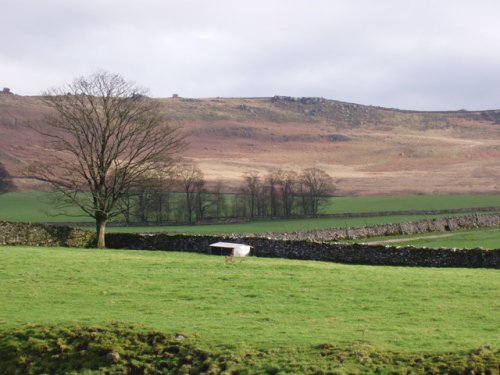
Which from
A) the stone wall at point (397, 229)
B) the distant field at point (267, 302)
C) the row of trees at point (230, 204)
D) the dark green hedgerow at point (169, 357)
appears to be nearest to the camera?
the dark green hedgerow at point (169, 357)

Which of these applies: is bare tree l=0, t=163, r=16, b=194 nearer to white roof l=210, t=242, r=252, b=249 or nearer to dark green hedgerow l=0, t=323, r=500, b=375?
white roof l=210, t=242, r=252, b=249

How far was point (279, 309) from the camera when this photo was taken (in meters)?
20.2

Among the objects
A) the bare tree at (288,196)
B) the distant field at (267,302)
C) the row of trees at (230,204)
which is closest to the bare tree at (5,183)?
the row of trees at (230,204)

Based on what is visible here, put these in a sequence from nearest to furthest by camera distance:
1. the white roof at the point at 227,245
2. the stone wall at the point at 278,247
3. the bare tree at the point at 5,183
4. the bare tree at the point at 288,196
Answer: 1. the stone wall at the point at 278,247
2. the white roof at the point at 227,245
3. the bare tree at the point at 288,196
4. the bare tree at the point at 5,183

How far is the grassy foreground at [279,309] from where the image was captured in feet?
52.0

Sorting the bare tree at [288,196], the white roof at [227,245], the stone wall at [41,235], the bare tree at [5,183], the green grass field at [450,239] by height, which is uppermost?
the bare tree at [5,183]

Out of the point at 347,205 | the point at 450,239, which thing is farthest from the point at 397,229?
the point at 347,205

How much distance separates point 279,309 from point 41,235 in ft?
89.9

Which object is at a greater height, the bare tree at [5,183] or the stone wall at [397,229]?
the bare tree at [5,183]

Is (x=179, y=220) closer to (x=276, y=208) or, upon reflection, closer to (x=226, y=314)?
(x=276, y=208)

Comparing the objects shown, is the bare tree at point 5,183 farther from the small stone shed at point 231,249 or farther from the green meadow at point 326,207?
the small stone shed at point 231,249

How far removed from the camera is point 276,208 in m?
96.1

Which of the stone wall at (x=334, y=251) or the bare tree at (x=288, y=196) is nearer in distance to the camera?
the stone wall at (x=334, y=251)

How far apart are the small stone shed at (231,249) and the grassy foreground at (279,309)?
933 cm
